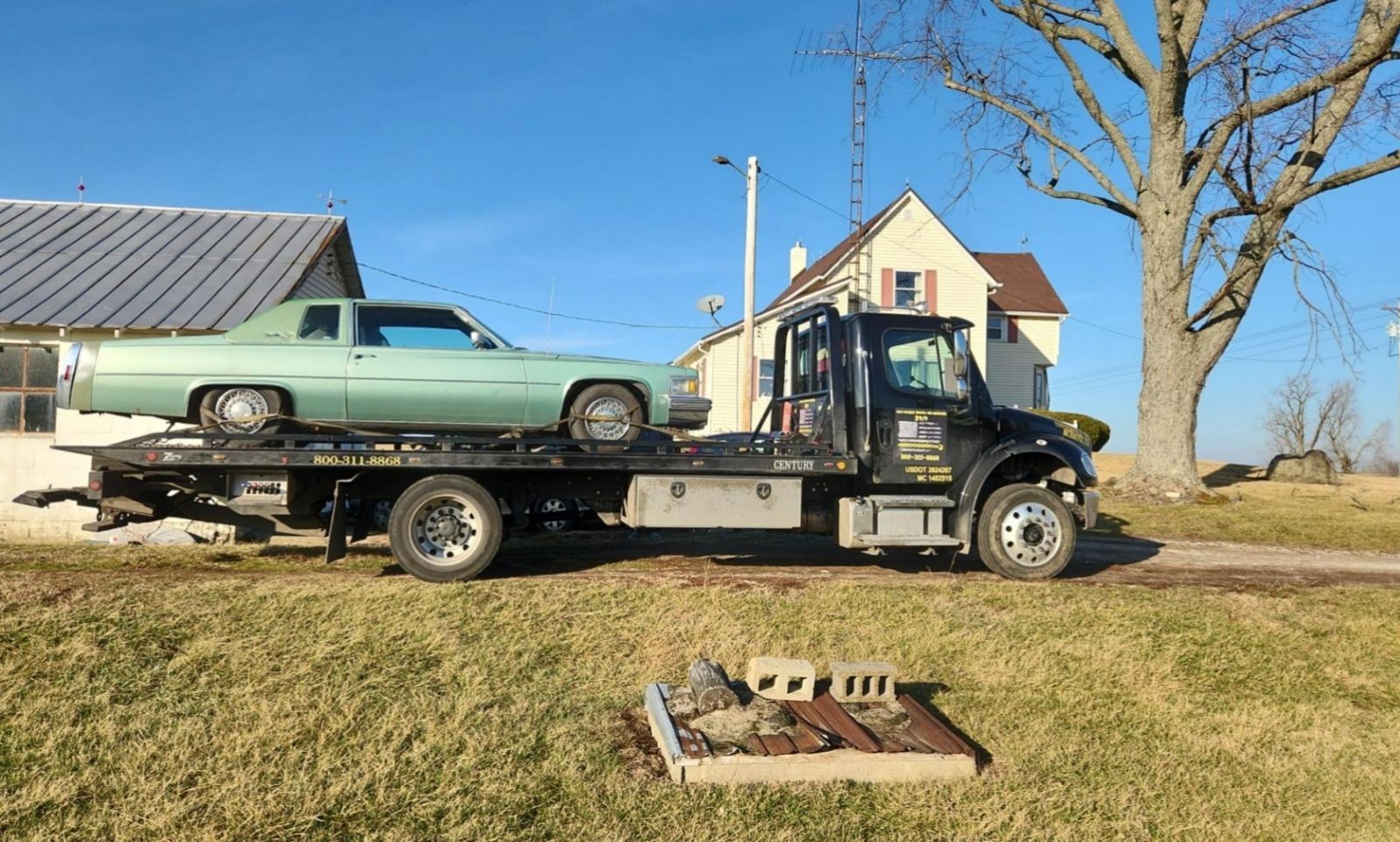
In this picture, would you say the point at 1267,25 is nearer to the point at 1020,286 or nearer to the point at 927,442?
the point at 927,442


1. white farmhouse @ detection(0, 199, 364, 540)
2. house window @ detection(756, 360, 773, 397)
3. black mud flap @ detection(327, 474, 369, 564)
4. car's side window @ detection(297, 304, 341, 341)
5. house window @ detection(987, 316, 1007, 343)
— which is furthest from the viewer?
house window @ detection(987, 316, 1007, 343)

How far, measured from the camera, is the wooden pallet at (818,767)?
395 cm

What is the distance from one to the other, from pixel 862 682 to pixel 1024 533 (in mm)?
4088

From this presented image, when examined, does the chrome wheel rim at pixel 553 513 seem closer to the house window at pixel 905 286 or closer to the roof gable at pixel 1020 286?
the house window at pixel 905 286

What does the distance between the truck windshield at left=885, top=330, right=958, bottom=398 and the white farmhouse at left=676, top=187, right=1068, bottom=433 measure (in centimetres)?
1609

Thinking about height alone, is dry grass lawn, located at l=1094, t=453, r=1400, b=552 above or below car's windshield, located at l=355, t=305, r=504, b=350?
below

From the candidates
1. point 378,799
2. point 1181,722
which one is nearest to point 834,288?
point 1181,722

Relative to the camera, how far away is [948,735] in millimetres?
4352

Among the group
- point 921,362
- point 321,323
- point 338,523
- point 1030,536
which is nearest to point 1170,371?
point 1030,536

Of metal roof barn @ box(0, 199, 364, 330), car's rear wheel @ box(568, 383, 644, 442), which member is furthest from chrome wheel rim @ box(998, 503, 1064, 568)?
metal roof barn @ box(0, 199, 364, 330)

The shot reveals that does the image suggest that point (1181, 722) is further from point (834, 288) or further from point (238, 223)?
point (834, 288)

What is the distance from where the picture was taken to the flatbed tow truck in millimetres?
7012

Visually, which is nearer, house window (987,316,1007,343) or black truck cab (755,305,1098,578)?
black truck cab (755,305,1098,578)

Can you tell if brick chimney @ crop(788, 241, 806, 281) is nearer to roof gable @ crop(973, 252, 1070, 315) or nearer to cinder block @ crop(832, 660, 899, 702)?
roof gable @ crop(973, 252, 1070, 315)
